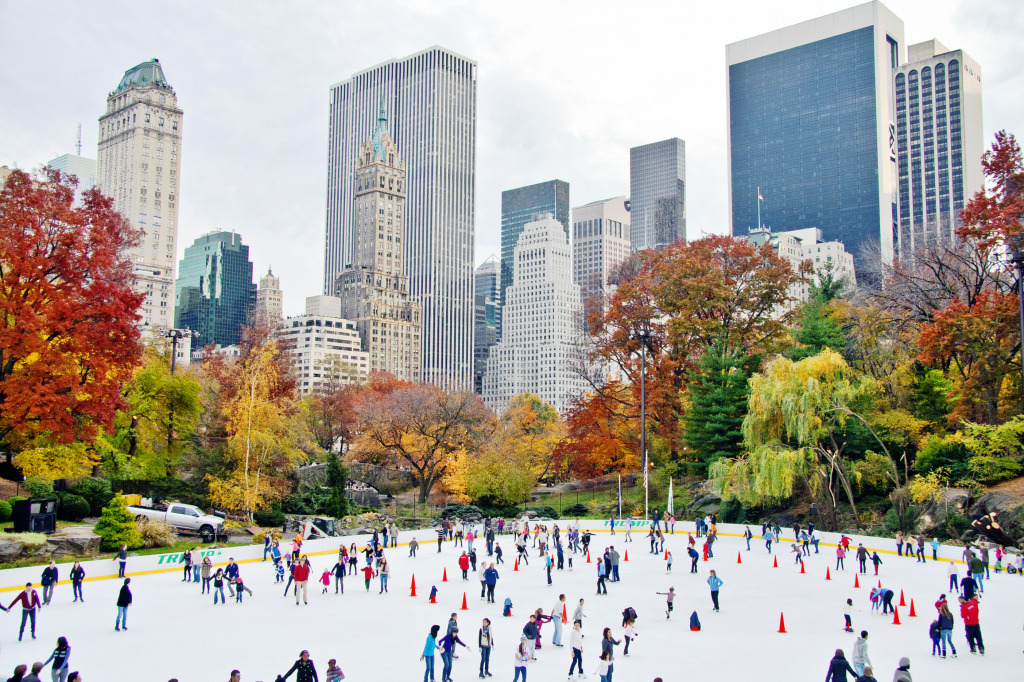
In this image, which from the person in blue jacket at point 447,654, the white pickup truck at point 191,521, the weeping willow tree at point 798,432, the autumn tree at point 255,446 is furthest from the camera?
the autumn tree at point 255,446

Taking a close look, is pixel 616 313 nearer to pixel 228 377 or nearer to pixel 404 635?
pixel 228 377

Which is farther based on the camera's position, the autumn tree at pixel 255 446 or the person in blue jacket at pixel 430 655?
the autumn tree at pixel 255 446

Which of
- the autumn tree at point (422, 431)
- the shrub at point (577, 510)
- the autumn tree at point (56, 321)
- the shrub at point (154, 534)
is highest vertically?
the autumn tree at point (56, 321)

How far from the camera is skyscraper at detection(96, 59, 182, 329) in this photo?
523ft

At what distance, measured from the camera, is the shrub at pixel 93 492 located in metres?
A: 36.1

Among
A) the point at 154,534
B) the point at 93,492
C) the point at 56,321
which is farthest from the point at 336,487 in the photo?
the point at 56,321

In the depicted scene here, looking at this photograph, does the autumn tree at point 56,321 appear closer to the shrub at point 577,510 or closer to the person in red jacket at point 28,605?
the person in red jacket at point 28,605

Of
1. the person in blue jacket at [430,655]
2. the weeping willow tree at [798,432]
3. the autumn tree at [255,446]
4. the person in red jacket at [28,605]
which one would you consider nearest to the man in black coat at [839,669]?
the person in blue jacket at [430,655]

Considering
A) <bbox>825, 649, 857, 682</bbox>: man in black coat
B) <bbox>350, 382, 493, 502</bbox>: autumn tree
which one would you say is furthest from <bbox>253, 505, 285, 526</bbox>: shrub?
<bbox>825, 649, 857, 682</bbox>: man in black coat

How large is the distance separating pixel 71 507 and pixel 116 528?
5423 mm

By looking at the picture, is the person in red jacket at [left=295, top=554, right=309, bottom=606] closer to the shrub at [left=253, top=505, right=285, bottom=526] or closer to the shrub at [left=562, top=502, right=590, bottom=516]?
the shrub at [left=253, top=505, right=285, bottom=526]

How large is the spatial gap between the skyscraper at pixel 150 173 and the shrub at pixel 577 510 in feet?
422

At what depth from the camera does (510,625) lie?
67.0ft

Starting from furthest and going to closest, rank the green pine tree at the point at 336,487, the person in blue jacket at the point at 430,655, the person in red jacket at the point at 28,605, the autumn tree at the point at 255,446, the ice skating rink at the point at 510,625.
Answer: the green pine tree at the point at 336,487 < the autumn tree at the point at 255,446 < the person in red jacket at the point at 28,605 < the ice skating rink at the point at 510,625 < the person in blue jacket at the point at 430,655
